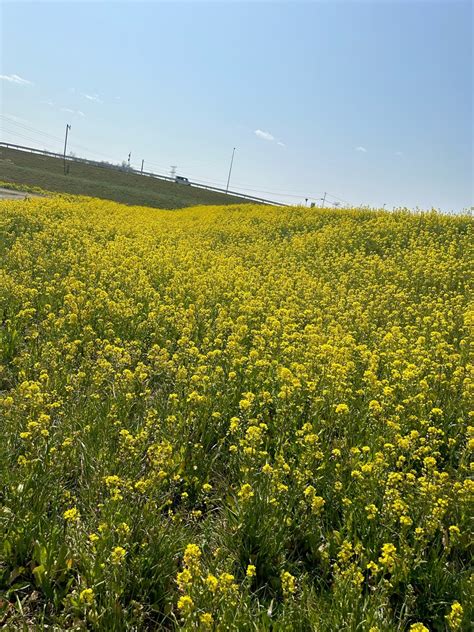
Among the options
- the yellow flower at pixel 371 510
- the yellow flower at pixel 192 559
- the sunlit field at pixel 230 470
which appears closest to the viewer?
the yellow flower at pixel 192 559

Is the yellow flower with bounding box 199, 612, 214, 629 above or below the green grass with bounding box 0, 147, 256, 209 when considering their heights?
below

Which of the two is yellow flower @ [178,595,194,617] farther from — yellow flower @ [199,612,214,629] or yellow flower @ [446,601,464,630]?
yellow flower @ [446,601,464,630]

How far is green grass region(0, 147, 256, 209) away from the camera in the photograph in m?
40.8

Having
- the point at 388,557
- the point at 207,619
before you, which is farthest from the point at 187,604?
the point at 388,557

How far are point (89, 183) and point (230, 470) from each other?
48801 mm

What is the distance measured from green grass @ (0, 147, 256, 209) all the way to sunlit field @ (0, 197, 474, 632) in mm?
35375

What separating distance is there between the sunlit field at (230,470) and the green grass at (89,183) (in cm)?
3537

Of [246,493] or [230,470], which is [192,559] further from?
[230,470]

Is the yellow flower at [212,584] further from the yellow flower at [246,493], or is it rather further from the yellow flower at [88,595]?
the yellow flower at [246,493]

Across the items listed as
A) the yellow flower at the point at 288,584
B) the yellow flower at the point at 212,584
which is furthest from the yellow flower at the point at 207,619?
the yellow flower at the point at 288,584

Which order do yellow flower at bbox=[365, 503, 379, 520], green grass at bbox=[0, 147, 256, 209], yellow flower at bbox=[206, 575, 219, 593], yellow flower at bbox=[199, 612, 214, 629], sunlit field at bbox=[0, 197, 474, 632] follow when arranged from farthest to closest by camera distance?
1. green grass at bbox=[0, 147, 256, 209]
2. yellow flower at bbox=[365, 503, 379, 520]
3. sunlit field at bbox=[0, 197, 474, 632]
4. yellow flower at bbox=[206, 575, 219, 593]
5. yellow flower at bbox=[199, 612, 214, 629]

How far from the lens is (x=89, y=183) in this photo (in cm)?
4766

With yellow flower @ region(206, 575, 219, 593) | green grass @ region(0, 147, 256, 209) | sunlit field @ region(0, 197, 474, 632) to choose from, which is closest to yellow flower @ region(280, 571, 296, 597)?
sunlit field @ region(0, 197, 474, 632)

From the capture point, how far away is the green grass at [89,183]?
4084 centimetres
